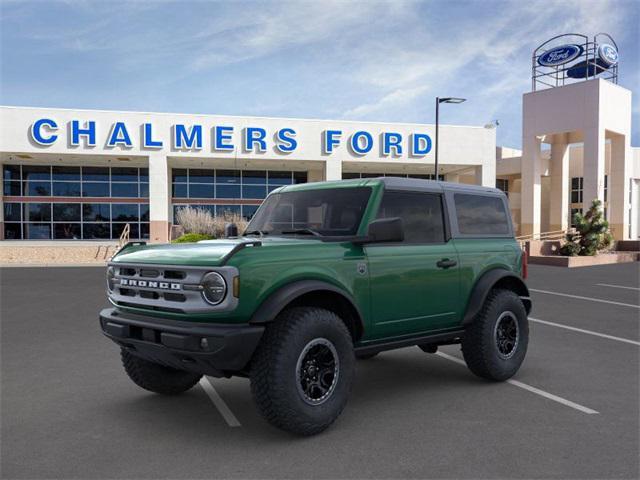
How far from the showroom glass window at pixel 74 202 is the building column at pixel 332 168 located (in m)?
11.8

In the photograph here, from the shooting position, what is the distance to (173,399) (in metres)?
5.37

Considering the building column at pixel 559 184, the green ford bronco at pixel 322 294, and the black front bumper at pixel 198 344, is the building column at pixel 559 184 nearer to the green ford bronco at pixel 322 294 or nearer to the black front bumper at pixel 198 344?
the green ford bronco at pixel 322 294

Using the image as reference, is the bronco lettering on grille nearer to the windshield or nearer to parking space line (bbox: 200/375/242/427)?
parking space line (bbox: 200/375/242/427)

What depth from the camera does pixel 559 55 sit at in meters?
32.9

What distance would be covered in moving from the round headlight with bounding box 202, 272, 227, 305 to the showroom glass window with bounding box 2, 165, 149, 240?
3295 centimetres

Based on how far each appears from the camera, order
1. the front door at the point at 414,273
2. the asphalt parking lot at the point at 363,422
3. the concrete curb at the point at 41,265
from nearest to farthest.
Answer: the asphalt parking lot at the point at 363,422
the front door at the point at 414,273
the concrete curb at the point at 41,265

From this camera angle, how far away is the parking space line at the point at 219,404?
471cm

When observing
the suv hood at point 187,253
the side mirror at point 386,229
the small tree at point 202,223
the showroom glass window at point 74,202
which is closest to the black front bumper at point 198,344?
the suv hood at point 187,253

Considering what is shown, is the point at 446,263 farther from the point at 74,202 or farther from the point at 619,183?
the point at 74,202

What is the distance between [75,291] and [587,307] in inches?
472

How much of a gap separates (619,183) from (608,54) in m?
7.66

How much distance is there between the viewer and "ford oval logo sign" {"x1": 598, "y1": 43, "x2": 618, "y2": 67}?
3219 centimetres

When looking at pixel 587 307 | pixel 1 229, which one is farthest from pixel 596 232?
pixel 1 229

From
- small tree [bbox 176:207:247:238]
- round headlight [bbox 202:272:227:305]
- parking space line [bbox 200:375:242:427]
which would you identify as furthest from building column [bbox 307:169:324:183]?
round headlight [bbox 202:272:227:305]
